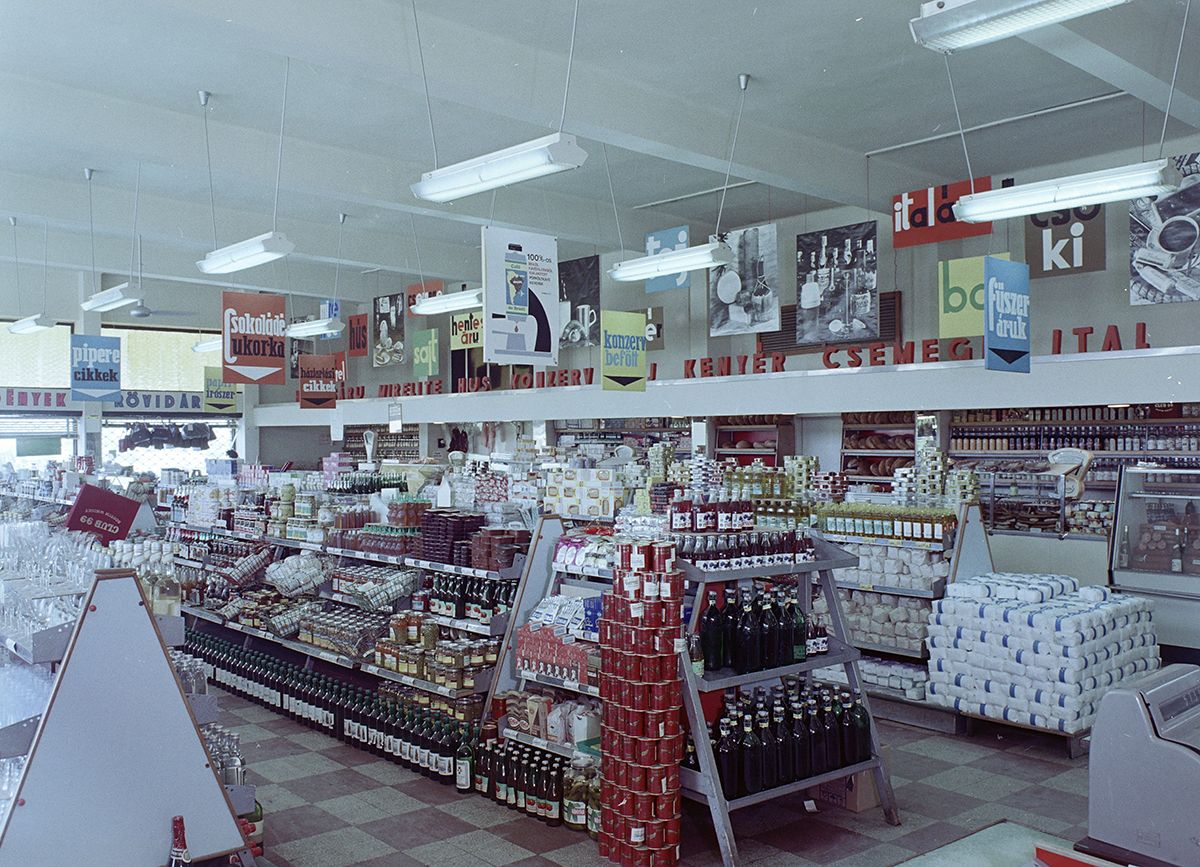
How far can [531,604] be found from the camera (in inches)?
237

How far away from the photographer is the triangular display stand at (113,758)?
12.4 ft

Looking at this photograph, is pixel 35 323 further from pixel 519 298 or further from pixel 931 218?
pixel 931 218

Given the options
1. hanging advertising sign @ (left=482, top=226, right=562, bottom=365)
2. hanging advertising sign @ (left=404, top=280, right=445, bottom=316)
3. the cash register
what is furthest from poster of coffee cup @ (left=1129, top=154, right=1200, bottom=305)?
the cash register

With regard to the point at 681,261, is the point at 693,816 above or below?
below

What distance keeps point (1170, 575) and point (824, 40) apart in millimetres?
4792

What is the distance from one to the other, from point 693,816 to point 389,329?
11535 mm

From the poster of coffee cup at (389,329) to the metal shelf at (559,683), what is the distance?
33.6 ft

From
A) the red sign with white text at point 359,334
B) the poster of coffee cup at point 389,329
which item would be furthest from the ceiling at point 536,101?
the red sign with white text at point 359,334

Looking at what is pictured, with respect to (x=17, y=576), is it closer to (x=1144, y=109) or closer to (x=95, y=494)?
(x=95, y=494)

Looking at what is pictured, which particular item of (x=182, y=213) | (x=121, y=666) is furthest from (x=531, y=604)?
(x=182, y=213)

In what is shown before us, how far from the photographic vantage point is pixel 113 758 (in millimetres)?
3906

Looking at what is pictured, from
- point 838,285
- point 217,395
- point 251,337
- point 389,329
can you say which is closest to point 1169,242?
point 838,285

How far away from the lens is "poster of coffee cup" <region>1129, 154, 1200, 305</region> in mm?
8805

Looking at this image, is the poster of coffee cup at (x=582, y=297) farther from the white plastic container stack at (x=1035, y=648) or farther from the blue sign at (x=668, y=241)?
the white plastic container stack at (x=1035, y=648)
